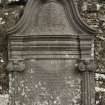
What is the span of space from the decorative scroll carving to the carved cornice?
22.9 inches

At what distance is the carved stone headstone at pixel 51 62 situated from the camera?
17.9 feet

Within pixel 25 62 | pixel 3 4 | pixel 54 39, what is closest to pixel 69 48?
pixel 54 39

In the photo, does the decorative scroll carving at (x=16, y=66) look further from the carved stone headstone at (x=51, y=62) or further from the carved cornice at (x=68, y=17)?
the carved cornice at (x=68, y=17)

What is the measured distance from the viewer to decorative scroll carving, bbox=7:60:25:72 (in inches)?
215

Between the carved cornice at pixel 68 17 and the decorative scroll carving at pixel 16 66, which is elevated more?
the carved cornice at pixel 68 17

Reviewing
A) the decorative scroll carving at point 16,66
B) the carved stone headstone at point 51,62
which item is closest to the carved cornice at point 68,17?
the carved stone headstone at point 51,62

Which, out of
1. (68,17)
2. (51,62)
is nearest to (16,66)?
(51,62)

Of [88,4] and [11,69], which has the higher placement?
[88,4]

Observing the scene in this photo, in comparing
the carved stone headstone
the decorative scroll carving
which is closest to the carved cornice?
the carved stone headstone

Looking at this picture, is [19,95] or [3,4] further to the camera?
[3,4]

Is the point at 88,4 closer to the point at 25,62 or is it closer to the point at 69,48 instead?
the point at 69,48

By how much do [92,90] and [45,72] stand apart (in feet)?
3.09

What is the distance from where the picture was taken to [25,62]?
5.57 m

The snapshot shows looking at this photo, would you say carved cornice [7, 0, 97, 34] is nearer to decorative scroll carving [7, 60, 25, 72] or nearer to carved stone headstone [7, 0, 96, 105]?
carved stone headstone [7, 0, 96, 105]
